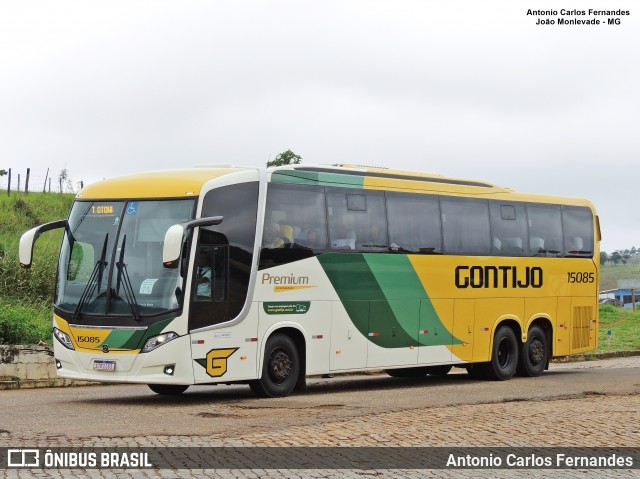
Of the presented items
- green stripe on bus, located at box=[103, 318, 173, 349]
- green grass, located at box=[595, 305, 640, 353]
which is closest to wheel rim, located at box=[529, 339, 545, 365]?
green stripe on bus, located at box=[103, 318, 173, 349]

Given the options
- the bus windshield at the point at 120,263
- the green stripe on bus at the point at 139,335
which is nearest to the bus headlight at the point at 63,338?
the bus windshield at the point at 120,263

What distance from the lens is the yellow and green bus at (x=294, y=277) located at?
60.0 feet

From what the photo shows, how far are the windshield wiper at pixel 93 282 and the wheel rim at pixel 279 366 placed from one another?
3.07 m

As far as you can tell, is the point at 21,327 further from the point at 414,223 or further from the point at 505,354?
the point at 505,354

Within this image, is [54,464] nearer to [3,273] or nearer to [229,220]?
[229,220]

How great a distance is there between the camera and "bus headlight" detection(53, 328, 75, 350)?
18706 millimetres

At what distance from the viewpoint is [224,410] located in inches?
682

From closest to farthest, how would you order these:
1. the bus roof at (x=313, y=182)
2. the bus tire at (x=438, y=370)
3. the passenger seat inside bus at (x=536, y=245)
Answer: the bus roof at (x=313, y=182), the passenger seat inside bus at (x=536, y=245), the bus tire at (x=438, y=370)

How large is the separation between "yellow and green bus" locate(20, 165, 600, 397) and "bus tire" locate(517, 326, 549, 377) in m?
0.04

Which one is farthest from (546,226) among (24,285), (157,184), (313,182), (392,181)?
(24,285)

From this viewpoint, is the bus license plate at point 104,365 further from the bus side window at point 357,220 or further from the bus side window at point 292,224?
the bus side window at point 357,220

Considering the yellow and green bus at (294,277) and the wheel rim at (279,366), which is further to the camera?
the wheel rim at (279,366)

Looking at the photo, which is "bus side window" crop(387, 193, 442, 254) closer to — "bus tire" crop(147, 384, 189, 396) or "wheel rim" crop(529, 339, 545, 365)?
"wheel rim" crop(529, 339, 545, 365)

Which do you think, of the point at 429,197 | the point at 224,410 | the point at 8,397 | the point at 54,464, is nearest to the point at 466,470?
the point at 54,464
